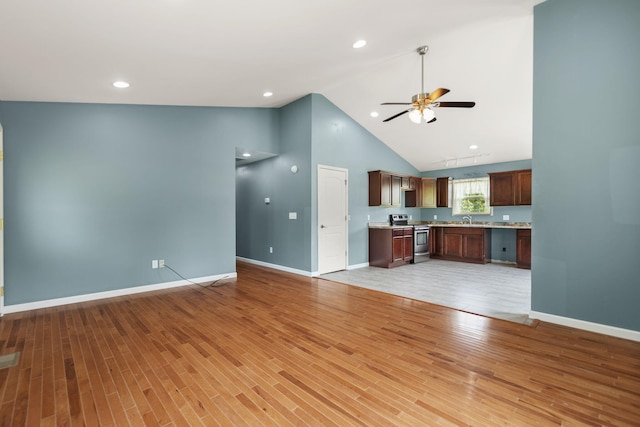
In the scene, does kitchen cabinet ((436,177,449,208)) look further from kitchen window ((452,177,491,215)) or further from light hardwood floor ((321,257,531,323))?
light hardwood floor ((321,257,531,323))

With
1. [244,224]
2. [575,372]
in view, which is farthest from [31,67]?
[575,372]

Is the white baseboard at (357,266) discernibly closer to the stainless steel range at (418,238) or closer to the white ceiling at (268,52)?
the stainless steel range at (418,238)

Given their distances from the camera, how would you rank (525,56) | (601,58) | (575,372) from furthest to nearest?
(525,56) → (601,58) → (575,372)

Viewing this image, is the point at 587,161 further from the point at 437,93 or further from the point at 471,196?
the point at 471,196

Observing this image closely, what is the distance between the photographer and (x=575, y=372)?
2.24 meters

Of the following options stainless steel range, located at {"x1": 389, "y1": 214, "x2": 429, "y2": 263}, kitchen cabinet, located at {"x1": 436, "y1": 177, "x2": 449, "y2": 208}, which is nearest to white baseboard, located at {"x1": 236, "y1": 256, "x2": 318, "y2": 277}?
stainless steel range, located at {"x1": 389, "y1": 214, "x2": 429, "y2": 263}

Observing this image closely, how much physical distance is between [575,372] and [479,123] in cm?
489

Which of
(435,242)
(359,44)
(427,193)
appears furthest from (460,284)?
(359,44)

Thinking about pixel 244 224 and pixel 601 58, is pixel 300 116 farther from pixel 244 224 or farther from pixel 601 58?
pixel 601 58

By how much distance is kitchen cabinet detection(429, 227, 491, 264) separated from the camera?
278 inches

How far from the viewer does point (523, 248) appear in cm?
653

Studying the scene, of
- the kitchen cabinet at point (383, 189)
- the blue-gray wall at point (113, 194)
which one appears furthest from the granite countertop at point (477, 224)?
the blue-gray wall at point (113, 194)

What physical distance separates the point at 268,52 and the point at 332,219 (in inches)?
131

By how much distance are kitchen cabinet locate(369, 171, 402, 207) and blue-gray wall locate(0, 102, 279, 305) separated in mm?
2991
